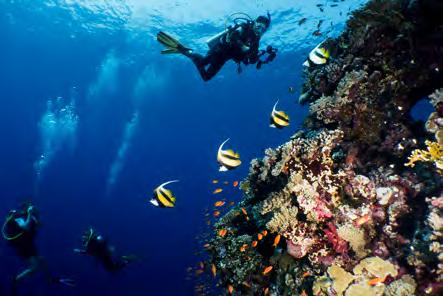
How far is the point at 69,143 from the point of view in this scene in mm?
46719

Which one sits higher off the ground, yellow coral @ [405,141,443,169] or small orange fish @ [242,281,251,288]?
yellow coral @ [405,141,443,169]

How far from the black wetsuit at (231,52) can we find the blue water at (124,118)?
10.4m

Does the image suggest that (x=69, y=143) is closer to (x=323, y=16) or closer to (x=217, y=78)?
(x=217, y=78)

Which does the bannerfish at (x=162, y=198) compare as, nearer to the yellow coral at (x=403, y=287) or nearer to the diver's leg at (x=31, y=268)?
the yellow coral at (x=403, y=287)

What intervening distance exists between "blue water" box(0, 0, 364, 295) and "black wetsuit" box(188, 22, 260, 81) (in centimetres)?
1038

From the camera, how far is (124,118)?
46.7m

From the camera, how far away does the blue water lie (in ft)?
83.9

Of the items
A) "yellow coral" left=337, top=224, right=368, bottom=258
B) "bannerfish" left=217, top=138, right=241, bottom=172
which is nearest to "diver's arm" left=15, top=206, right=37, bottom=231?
"bannerfish" left=217, top=138, right=241, bottom=172

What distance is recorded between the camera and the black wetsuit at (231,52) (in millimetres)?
6758

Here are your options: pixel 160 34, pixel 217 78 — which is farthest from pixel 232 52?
pixel 217 78

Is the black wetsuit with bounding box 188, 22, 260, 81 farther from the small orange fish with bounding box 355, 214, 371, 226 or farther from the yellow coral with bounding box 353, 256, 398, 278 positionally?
the yellow coral with bounding box 353, 256, 398, 278

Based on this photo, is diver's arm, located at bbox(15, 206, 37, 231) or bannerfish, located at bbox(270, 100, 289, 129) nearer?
bannerfish, located at bbox(270, 100, 289, 129)

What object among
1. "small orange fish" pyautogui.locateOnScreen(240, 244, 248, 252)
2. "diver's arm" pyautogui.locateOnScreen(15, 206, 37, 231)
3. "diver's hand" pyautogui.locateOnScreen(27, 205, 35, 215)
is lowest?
"diver's arm" pyautogui.locateOnScreen(15, 206, 37, 231)

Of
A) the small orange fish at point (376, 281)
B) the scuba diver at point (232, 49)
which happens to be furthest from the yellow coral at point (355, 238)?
the scuba diver at point (232, 49)
